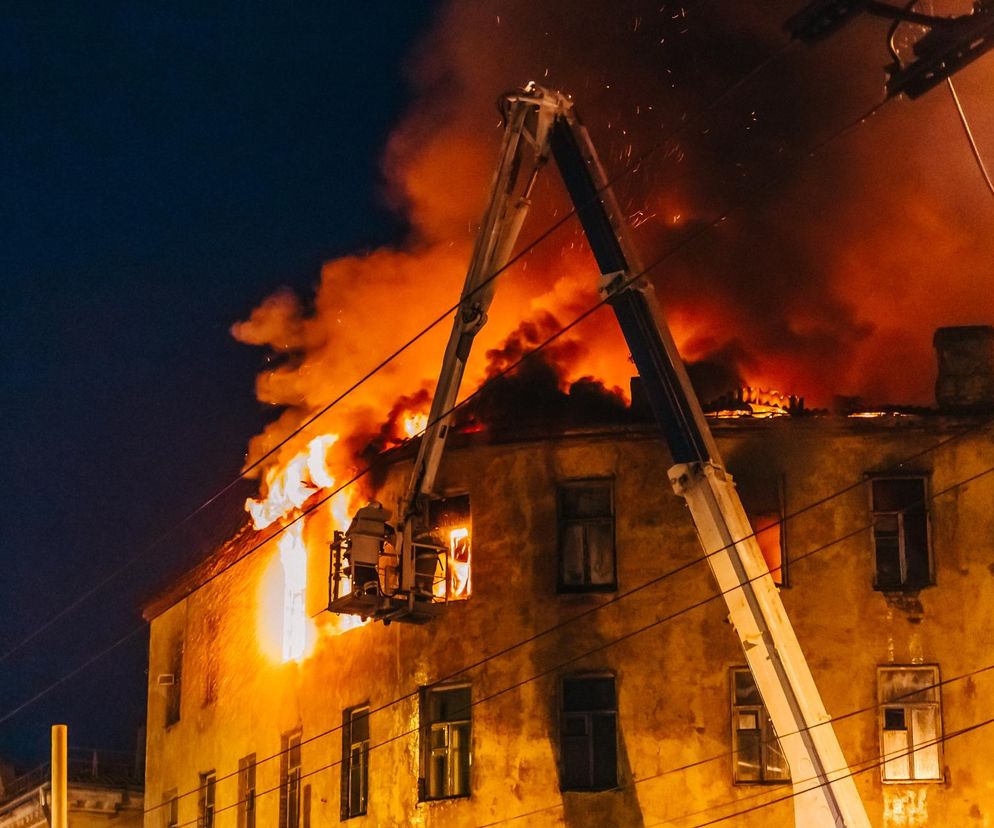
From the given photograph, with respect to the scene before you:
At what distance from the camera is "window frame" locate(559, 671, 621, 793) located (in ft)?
89.5

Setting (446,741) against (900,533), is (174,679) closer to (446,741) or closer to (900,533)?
(446,741)

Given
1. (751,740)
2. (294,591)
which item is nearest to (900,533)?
(751,740)

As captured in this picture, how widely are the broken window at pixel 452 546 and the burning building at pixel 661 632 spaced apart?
0.12 ft

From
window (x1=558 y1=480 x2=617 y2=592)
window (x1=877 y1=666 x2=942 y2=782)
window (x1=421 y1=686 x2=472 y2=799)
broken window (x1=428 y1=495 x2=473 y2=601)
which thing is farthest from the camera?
broken window (x1=428 y1=495 x2=473 y2=601)

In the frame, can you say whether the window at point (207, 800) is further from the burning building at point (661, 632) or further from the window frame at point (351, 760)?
the window frame at point (351, 760)

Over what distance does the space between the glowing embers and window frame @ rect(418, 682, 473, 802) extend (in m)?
3.98

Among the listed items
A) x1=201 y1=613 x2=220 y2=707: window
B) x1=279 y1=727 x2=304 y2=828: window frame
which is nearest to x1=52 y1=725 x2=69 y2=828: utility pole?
x1=279 y1=727 x2=304 y2=828: window frame

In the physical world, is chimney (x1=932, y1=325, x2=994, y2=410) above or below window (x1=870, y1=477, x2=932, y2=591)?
above

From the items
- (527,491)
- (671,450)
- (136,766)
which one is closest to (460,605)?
(527,491)

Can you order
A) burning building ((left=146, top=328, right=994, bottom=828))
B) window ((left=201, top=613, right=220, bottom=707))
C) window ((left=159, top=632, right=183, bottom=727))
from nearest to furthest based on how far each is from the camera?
burning building ((left=146, top=328, right=994, bottom=828)), window ((left=201, top=613, right=220, bottom=707)), window ((left=159, top=632, right=183, bottom=727))

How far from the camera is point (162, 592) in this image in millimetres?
39469

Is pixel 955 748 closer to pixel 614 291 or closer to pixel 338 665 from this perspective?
pixel 614 291

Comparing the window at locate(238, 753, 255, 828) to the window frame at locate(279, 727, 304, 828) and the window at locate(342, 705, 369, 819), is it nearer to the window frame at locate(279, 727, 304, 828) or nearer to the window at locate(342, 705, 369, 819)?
the window frame at locate(279, 727, 304, 828)

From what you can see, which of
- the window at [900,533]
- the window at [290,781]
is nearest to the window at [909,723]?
the window at [900,533]
